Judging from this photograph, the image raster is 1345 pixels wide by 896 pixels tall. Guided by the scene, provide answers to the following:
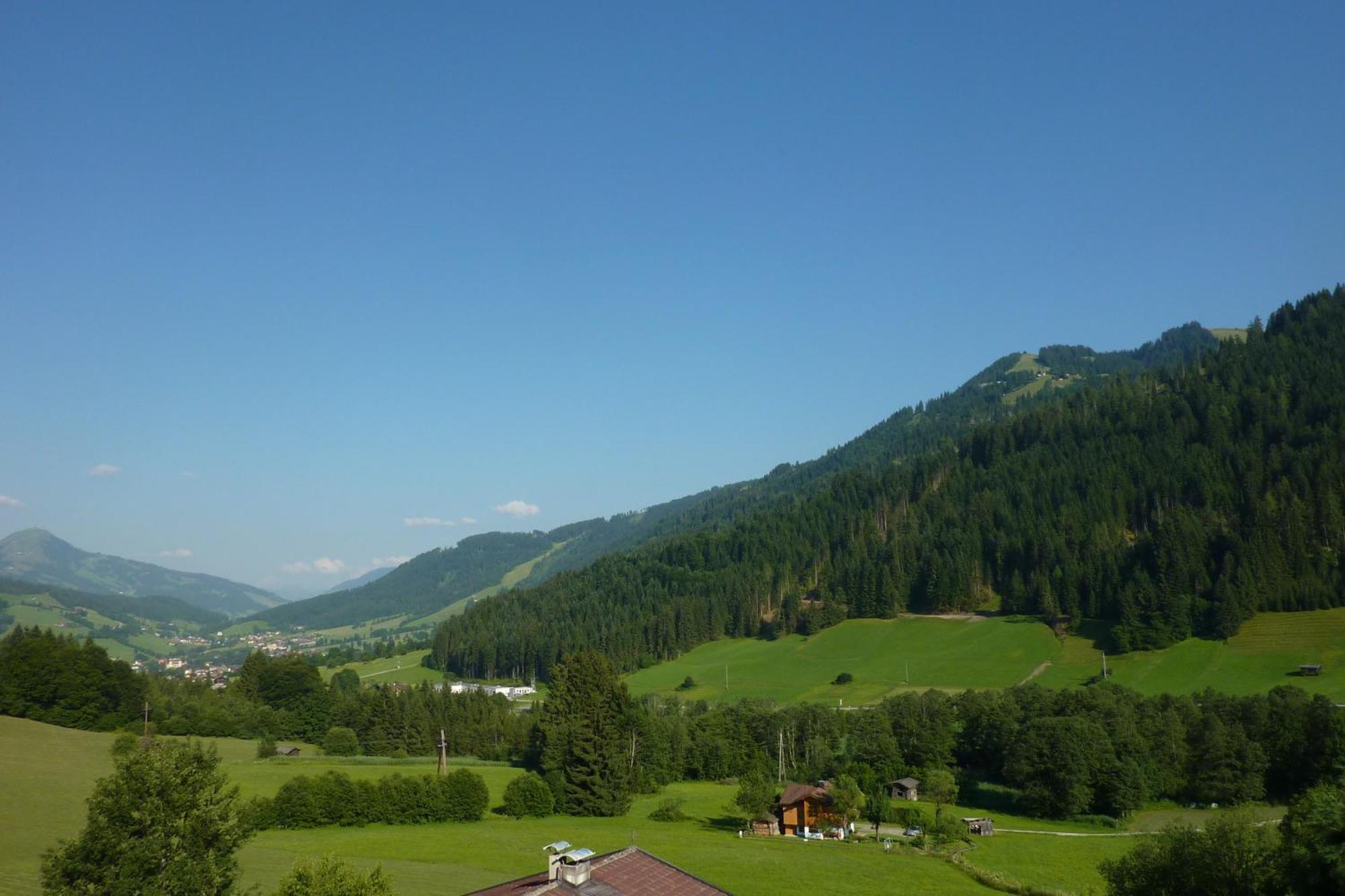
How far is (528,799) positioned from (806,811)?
22.9 m

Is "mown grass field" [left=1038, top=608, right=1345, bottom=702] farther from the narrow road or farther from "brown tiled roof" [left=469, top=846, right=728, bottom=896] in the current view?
"brown tiled roof" [left=469, top=846, right=728, bottom=896]

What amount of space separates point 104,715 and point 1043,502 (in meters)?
170

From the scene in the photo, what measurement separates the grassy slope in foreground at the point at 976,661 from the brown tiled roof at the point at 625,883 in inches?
3794

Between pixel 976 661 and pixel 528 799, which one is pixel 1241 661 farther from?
pixel 528 799

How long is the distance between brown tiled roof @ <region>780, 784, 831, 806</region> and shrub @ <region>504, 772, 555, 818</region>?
1978 centimetres

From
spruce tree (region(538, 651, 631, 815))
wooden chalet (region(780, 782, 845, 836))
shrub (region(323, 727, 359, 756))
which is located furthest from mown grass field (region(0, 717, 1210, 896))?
shrub (region(323, 727, 359, 756))

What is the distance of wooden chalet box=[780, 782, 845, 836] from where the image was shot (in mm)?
71562

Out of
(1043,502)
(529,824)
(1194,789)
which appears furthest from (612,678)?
(1043,502)

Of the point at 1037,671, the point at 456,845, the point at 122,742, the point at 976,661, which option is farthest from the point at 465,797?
the point at 976,661

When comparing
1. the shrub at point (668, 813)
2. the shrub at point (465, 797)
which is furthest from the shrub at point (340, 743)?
the shrub at point (668, 813)

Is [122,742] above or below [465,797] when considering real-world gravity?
above

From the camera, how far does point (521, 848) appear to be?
5875 centimetres

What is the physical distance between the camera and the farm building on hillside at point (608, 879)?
98.1 ft

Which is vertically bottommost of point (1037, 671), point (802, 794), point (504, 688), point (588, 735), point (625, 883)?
point (802, 794)
